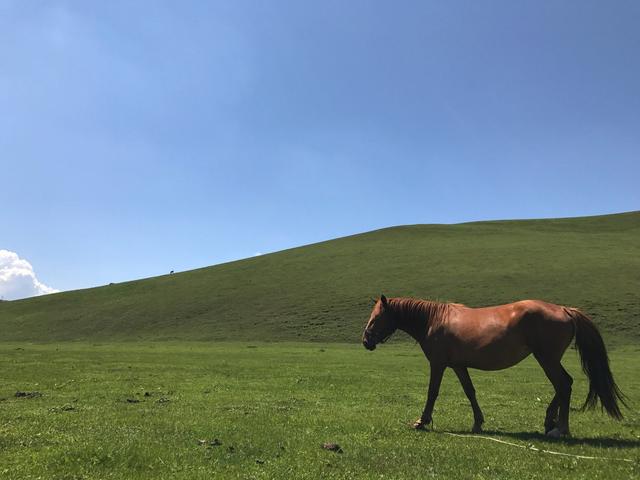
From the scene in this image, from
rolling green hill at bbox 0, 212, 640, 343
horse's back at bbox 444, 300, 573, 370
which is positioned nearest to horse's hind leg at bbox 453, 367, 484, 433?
horse's back at bbox 444, 300, 573, 370

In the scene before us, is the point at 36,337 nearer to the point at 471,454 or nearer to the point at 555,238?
the point at 471,454

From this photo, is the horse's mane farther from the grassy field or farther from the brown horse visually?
the grassy field

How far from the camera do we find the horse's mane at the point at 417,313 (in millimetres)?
11499

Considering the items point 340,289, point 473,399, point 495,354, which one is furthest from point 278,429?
point 340,289

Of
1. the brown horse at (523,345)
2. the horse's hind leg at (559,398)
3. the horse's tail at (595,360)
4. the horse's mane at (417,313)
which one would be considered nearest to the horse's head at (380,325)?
the horse's mane at (417,313)

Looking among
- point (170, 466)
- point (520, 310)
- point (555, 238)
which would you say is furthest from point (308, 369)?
point (555, 238)

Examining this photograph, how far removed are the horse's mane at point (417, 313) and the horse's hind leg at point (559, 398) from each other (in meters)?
2.26

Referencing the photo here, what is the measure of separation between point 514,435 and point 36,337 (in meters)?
61.7

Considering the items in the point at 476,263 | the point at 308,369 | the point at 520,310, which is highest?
the point at 476,263

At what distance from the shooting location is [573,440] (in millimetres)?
9477

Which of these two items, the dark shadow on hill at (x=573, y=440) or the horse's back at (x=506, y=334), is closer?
the dark shadow on hill at (x=573, y=440)

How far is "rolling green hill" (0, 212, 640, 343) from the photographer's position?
173 ft

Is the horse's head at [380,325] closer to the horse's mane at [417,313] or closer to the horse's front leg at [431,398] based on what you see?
the horse's mane at [417,313]

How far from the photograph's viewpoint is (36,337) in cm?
5906
